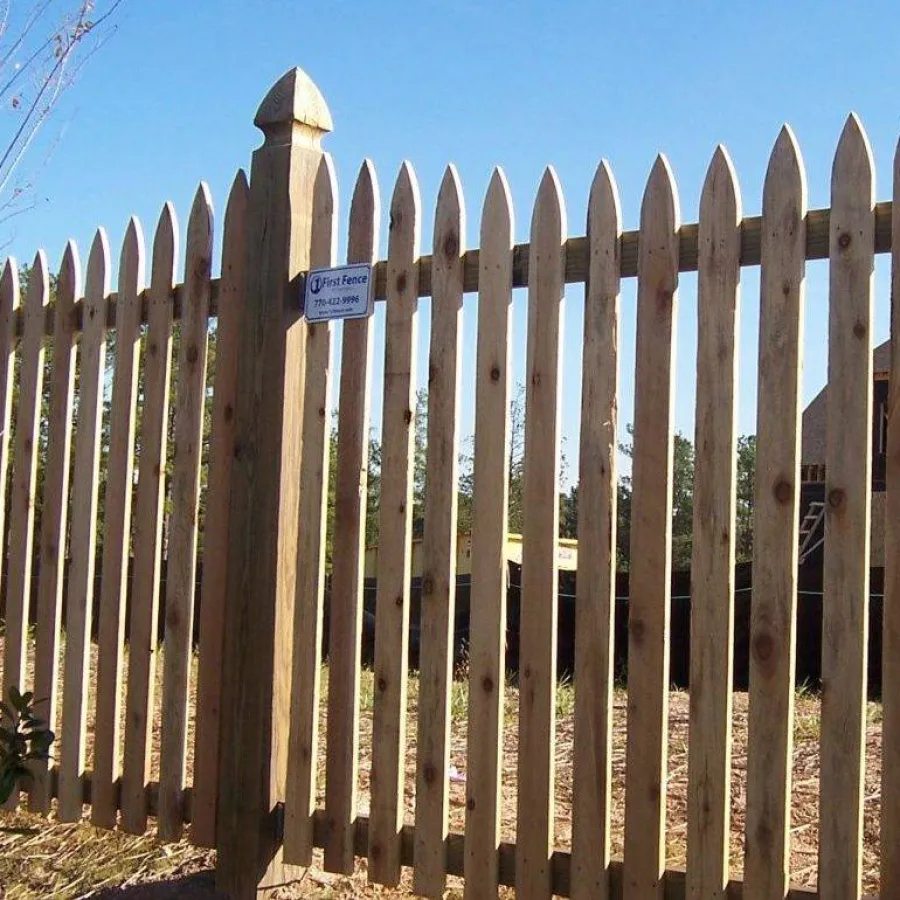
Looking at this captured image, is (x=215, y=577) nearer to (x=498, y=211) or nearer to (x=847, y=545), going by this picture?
(x=498, y=211)

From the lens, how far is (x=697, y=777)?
2.88 metres

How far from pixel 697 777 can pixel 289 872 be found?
1.46 m

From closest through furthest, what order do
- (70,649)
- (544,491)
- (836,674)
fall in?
(836,674), (544,491), (70,649)

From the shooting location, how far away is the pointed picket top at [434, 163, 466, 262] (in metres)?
3.38

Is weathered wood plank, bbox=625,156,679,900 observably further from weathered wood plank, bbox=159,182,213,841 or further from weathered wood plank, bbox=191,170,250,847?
weathered wood plank, bbox=159,182,213,841

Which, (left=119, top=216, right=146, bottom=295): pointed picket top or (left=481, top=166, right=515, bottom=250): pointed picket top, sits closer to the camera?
(left=481, top=166, right=515, bottom=250): pointed picket top

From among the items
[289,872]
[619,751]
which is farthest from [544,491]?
[619,751]

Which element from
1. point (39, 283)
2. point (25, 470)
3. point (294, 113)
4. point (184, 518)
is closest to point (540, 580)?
point (184, 518)

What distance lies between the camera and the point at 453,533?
3.30 meters

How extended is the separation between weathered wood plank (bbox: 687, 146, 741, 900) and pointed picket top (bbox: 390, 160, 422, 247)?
0.99 metres

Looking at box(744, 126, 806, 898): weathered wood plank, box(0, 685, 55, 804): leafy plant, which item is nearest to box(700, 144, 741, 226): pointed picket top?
box(744, 126, 806, 898): weathered wood plank

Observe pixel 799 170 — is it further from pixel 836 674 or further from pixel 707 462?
pixel 836 674

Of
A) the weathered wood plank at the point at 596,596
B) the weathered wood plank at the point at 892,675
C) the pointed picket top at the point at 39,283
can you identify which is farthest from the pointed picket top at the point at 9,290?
the weathered wood plank at the point at 892,675

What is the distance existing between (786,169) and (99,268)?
2.61m
